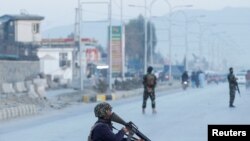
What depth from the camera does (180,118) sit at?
1166 inches

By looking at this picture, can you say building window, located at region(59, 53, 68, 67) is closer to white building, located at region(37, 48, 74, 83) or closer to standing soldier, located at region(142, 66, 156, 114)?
white building, located at region(37, 48, 74, 83)

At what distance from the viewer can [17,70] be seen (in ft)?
235

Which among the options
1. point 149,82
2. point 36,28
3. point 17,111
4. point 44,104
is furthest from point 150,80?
point 36,28

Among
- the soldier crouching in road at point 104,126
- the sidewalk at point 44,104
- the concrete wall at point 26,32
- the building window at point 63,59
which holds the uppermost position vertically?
the concrete wall at point 26,32

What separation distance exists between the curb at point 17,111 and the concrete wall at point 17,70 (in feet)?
96.0

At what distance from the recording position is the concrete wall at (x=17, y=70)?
67.8 metres

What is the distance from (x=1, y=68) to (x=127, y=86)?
9.39 meters

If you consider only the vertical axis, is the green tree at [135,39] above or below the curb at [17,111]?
above

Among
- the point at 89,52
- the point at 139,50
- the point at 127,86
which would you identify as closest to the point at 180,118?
the point at 127,86

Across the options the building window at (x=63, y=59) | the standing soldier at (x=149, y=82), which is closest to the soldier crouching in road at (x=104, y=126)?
the standing soldier at (x=149, y=82)

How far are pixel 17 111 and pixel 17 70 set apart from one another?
1520 inches

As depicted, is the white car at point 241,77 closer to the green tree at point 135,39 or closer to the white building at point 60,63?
the white building at point 60,63

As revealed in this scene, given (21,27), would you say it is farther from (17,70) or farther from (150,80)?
(150,80)

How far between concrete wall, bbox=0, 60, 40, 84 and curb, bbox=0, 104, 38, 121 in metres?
29.3
